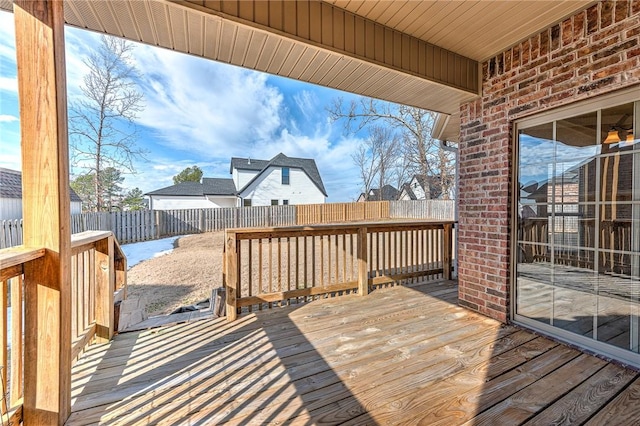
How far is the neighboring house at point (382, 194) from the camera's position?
21.3m


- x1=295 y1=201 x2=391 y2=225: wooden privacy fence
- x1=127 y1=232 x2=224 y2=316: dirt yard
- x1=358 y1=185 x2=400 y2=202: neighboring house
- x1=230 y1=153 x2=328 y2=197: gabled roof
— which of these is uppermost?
x1=230 y1=153 x2=328 y2=197: gabled roof

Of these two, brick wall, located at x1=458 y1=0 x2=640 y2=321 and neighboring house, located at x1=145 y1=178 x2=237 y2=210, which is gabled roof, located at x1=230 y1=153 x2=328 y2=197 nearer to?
neighboring house, located at x1=145 y1=178 x2=237 y2=210

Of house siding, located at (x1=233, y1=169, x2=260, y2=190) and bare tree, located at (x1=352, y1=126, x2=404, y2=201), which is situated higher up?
bare tree, located at (x1=352, y1=126, x2=404, y2=201)

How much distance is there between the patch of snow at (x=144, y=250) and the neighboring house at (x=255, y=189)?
28.1 ft

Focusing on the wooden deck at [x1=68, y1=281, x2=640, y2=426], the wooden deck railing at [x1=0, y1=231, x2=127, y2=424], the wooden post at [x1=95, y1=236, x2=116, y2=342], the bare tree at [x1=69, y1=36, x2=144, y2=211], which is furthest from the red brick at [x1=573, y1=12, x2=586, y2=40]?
the bare tree at [x1=69, y1=36, x2=144, y2=211]

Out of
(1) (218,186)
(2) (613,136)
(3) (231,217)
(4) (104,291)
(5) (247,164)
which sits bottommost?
(4) (104,291)

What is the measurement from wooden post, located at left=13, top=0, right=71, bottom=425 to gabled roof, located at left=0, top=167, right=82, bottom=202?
202mm

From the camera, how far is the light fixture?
1961 mm

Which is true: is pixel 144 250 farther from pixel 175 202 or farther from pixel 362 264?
pixel 175 202

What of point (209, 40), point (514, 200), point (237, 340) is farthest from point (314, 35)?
point (237, 340)

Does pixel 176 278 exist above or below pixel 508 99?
below

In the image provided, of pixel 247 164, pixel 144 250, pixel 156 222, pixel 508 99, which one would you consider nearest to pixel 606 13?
pixel 508 99

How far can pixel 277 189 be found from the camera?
60.7 feet

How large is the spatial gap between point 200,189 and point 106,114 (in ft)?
34.0
